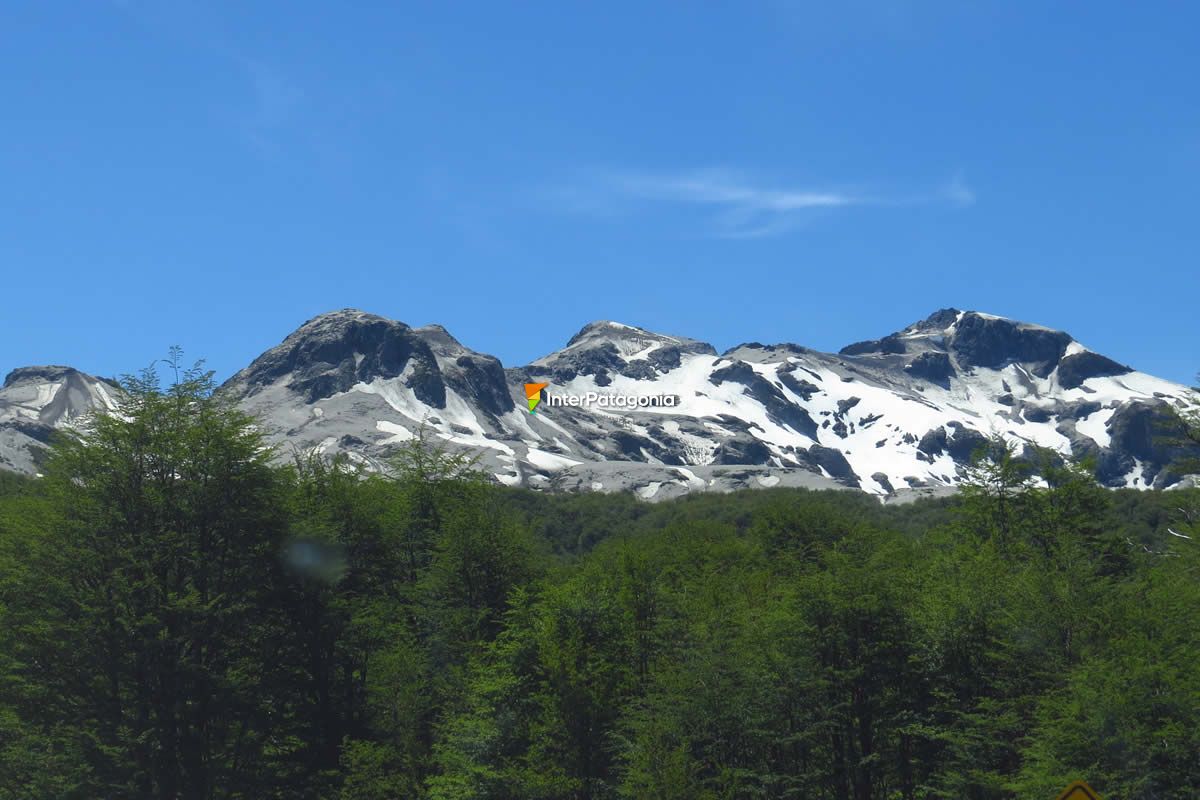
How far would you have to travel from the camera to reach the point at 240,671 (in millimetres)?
46031

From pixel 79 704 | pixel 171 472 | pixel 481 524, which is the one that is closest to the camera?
pixel 79 704

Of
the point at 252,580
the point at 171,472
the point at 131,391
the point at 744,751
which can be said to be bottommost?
the point at 744,751

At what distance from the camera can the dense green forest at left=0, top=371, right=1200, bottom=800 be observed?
4203cm

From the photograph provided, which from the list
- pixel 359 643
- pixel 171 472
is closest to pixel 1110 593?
pixel 359 643

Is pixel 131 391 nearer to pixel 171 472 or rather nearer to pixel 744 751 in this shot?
pixel 171 472

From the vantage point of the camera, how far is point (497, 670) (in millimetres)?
52281

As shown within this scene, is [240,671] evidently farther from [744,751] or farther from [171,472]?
[744,751]

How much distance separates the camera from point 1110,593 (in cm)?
4653

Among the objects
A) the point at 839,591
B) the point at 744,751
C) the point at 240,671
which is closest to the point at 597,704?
the point at 744,751

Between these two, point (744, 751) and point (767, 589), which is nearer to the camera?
point (744, 751)

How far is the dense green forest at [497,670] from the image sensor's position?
4203cm

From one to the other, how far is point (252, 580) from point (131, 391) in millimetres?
8898

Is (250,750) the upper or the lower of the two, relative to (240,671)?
lower

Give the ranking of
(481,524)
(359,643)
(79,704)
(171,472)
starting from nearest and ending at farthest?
(79,704) → (171,472) → (359,643) → (481,524)
